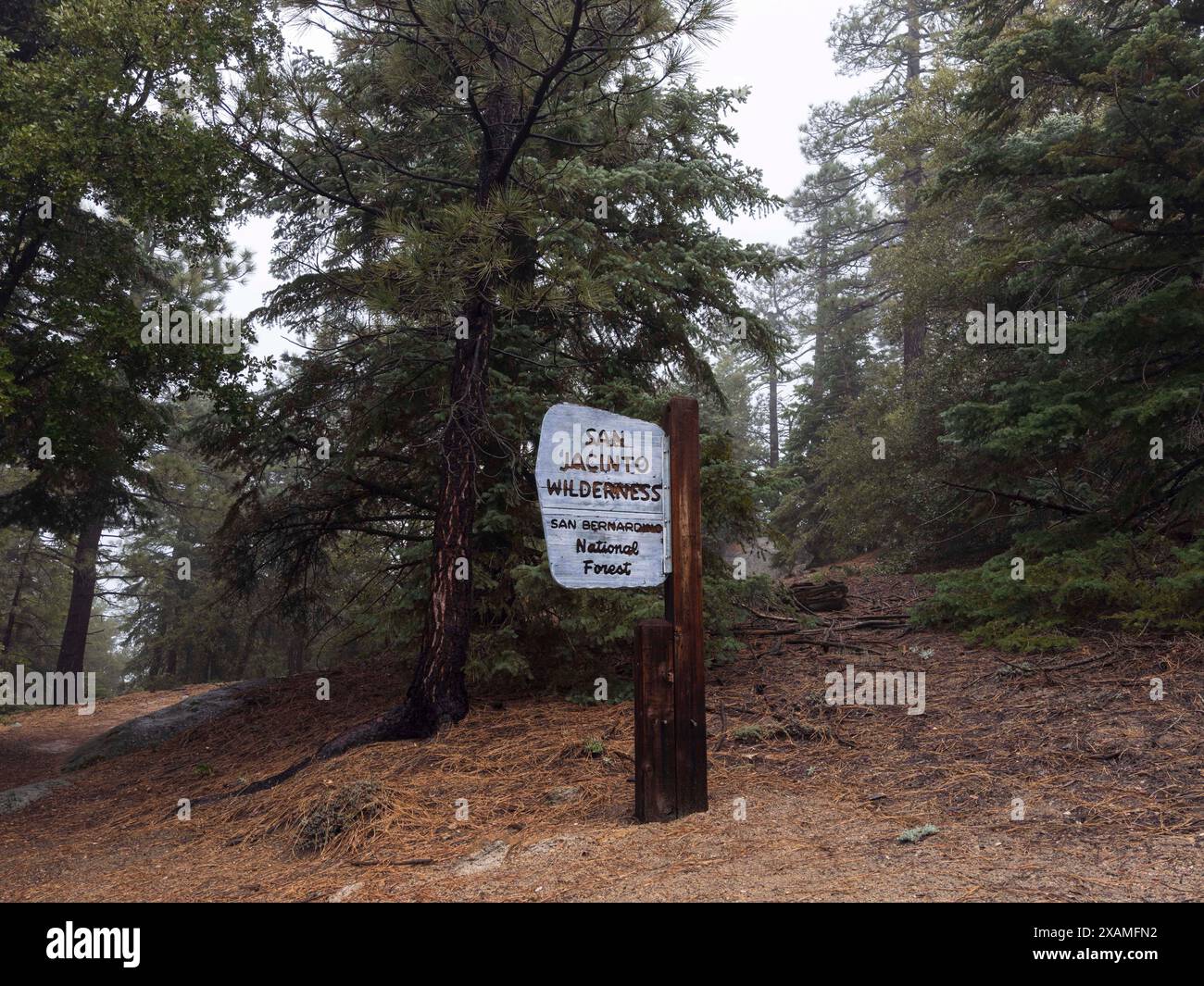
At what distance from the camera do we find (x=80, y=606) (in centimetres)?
2072

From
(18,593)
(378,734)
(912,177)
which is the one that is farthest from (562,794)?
(18,593)

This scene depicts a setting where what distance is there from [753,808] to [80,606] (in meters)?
20.4

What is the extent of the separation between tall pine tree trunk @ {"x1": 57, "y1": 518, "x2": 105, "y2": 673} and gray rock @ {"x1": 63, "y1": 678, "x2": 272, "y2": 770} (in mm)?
8474

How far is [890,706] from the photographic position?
7.41m

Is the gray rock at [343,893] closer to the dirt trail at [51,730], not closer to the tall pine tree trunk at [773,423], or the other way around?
the dirt trail at [51,730]

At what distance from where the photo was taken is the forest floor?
4305 millimetres

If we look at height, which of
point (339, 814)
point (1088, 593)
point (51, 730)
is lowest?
point (51, 730)

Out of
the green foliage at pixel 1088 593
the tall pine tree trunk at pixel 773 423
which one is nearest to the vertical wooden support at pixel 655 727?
the green foliage at pixel 1088 593

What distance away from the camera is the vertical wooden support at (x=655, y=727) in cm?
534

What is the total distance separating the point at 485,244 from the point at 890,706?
5.18 metres

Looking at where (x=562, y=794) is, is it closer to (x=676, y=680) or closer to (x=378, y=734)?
(x=676, y=680)

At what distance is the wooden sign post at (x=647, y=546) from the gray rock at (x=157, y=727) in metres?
9.21
